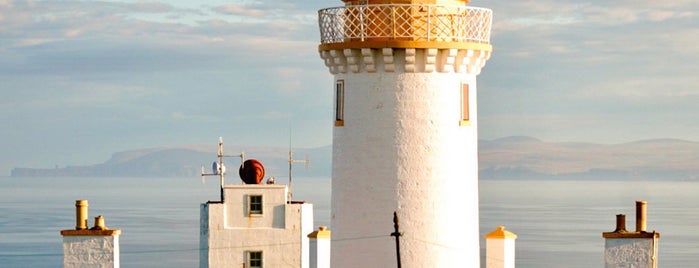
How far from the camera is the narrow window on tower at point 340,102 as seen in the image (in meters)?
27.9

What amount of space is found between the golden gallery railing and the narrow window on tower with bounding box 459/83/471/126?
30.4 inches

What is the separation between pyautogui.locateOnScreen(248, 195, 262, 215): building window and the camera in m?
47.3

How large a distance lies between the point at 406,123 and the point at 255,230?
20537 millimetres

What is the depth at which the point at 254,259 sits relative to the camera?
155ft

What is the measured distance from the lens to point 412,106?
27.5 m

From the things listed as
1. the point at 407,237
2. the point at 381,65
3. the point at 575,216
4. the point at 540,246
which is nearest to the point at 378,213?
the point at 407,237

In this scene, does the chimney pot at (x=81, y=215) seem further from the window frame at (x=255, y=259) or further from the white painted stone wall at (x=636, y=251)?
the window frame at (x=255, y=259)

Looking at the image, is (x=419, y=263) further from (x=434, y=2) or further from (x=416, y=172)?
(x=434, y=2)

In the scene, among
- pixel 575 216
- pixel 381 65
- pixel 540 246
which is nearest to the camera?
pixel 381 65

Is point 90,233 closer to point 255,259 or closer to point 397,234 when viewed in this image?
point 397,234

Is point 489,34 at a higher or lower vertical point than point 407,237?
higher

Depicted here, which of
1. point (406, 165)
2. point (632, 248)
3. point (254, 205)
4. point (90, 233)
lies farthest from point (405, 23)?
point (254, 205)

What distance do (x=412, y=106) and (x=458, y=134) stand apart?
0.93 m

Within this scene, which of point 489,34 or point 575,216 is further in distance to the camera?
point 575,216
